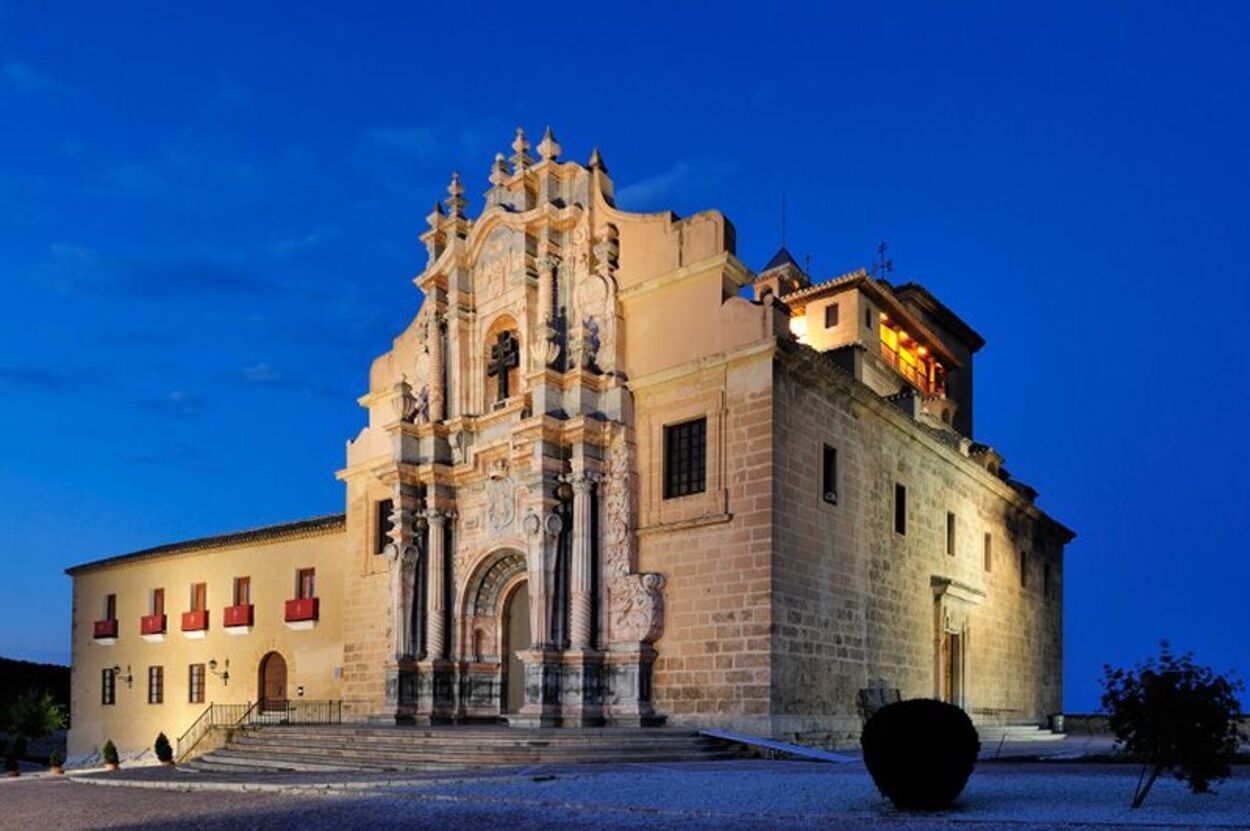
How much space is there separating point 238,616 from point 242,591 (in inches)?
41.8

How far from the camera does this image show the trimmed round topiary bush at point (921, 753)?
38.9 feet

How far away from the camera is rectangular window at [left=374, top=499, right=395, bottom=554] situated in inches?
1216

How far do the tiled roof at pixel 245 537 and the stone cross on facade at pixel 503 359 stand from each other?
7487 millimetres

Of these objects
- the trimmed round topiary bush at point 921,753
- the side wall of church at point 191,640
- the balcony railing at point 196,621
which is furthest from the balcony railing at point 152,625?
the trimmed round topiary bush at point 921,753

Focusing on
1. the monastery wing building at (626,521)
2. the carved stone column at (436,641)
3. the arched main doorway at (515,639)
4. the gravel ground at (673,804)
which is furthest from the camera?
the arched main doorway at (515,639)

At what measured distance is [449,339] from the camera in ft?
96.7

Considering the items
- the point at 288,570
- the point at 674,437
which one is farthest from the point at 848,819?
the point at 288,570

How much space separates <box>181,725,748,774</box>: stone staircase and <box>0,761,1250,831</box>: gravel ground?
2.05m

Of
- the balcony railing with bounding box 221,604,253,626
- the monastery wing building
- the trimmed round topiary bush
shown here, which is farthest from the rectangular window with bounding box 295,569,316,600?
the trimmed round topiary bush

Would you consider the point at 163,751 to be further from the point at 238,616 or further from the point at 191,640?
the point at 191,640

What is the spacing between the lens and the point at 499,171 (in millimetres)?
28891

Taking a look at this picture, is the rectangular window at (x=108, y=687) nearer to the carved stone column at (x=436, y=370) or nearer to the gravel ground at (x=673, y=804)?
the carved stone column at (x=436, y=370)

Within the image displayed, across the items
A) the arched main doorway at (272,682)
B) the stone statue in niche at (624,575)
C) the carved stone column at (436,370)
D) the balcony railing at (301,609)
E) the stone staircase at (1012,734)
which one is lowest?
the stone staircase at (1012,734)

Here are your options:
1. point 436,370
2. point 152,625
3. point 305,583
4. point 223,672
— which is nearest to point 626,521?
point 436,370
